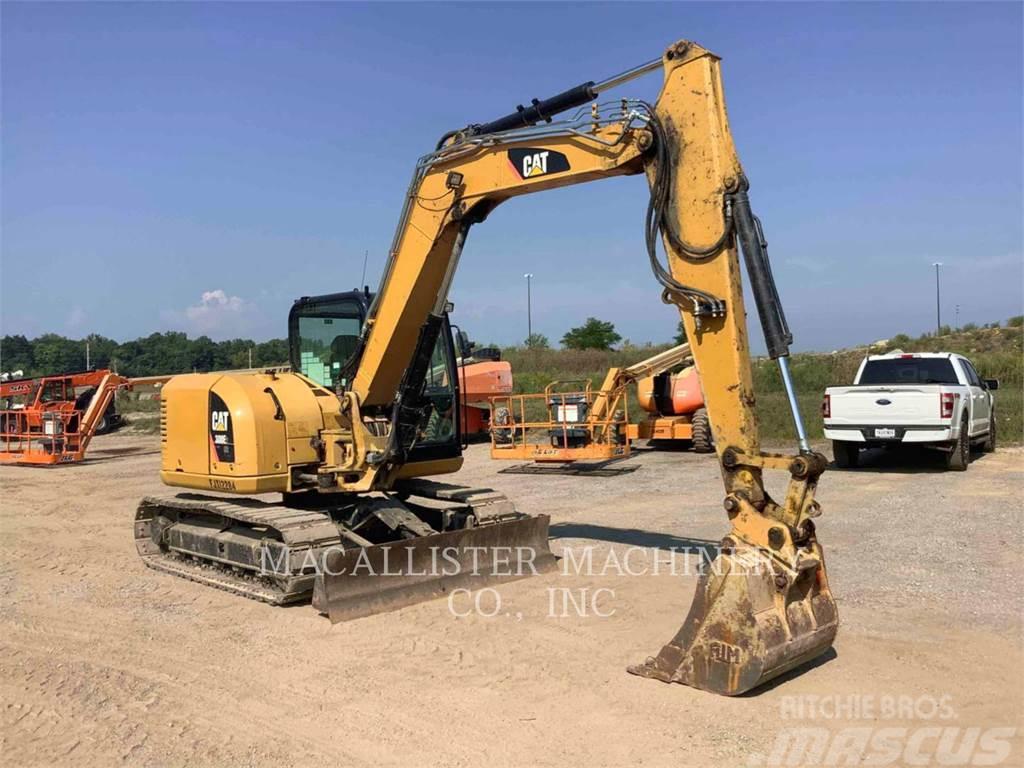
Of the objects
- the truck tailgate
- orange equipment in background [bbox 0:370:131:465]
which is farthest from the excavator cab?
orange equipment in background [bbox 0:370:131:465]

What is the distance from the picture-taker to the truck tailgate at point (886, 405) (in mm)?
13086

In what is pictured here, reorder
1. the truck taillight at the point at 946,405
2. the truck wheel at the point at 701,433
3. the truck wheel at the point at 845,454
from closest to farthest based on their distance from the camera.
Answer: the truck taillight at the point at 946,405
the truck wheel at the point at 845,454
the truck wheel at the point at 701,433

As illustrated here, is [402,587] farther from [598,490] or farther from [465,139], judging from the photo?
[598,490]

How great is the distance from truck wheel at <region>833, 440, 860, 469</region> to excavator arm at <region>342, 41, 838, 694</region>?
9500 millimetres

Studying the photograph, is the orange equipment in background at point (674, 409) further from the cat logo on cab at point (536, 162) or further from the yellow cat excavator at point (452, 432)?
the cat logo on cab at point (536, 162)

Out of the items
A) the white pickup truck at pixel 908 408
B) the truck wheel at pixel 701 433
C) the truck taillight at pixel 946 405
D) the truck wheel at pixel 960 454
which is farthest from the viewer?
the truck wheel at pixel 701 433

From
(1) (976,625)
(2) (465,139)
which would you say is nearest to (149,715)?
(2) (465,139)

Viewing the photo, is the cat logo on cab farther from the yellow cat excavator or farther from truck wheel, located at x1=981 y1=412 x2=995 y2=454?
truck wheel, located at x1=981 y1=412 x2=995 y2=454

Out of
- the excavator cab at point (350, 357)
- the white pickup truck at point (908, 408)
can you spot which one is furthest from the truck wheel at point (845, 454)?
the excavator cab at point (350, 357)

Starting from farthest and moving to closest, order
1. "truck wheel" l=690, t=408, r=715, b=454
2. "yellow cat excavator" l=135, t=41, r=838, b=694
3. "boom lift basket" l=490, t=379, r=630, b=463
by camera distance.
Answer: "truck wheel" l=690, t=408, r=715, b=454
"boom lift basket" l=490, t=379, r=630, b=463
"yellow cat excavator" l=135, t=41, r=838, b=694

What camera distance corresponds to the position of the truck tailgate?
1309 centimetres

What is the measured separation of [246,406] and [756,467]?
14.9 ft

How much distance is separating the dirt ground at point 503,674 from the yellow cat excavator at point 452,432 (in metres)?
0.33

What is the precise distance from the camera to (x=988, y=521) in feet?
31.2
